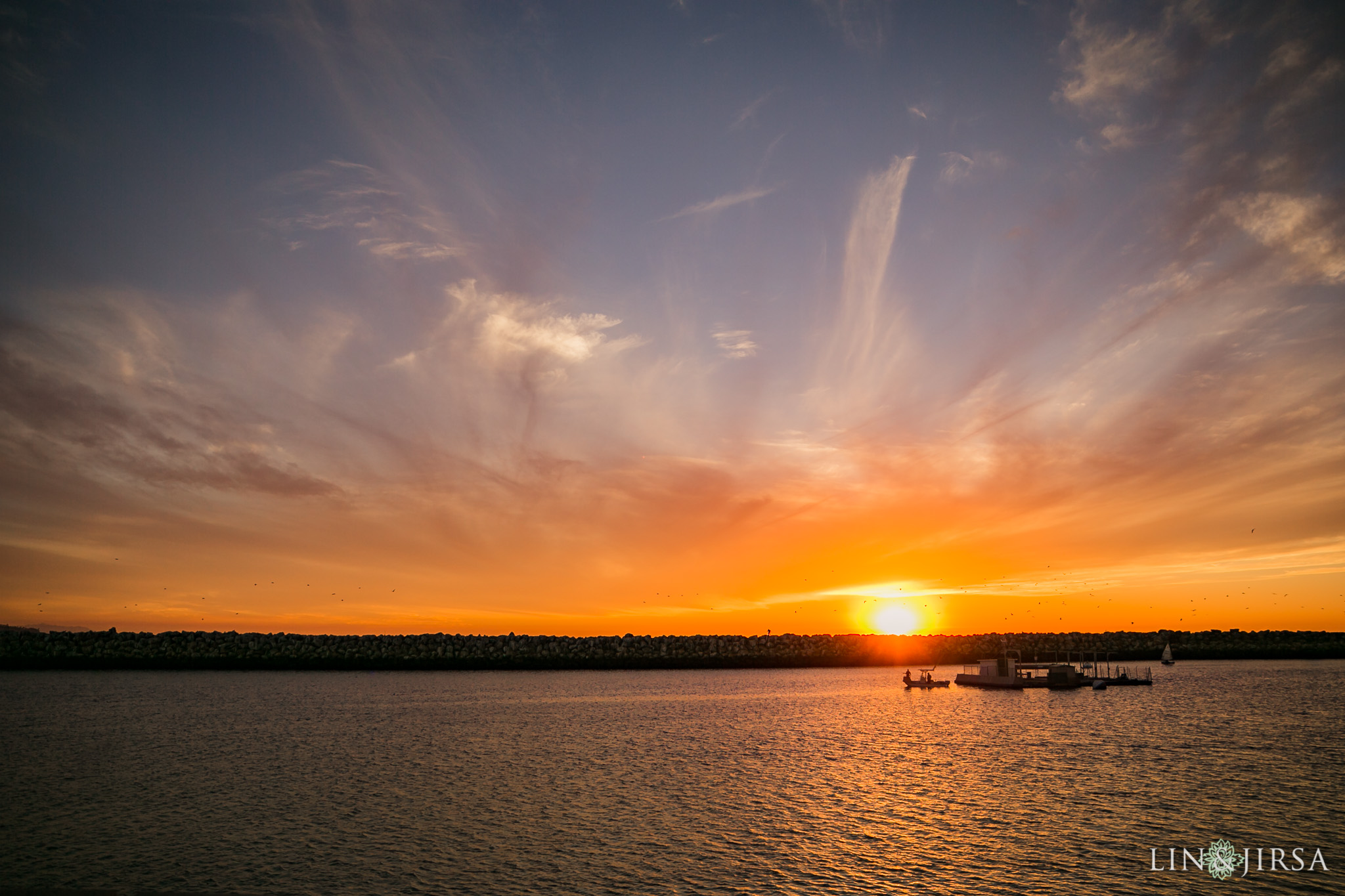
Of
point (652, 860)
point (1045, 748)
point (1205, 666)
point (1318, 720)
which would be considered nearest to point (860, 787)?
point (652, 860)

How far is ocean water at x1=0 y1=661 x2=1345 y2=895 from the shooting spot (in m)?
22.9

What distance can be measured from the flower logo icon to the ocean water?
608 mm

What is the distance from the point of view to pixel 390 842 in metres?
26.4

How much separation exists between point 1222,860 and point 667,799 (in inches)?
787

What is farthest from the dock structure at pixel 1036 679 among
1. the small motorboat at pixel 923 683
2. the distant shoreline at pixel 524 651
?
the distant shoreline at pixel 524 651

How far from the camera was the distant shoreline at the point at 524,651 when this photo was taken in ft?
461

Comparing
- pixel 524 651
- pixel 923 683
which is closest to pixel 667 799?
pixel 923 683

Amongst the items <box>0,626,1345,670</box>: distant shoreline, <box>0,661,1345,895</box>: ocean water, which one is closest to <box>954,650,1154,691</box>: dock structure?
<box>0,661,1345,895</box>: ocean water

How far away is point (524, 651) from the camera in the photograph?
153000 mm

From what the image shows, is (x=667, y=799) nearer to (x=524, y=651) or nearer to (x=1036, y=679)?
(x=1036, y=679)

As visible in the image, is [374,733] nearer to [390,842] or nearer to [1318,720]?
[390,842]

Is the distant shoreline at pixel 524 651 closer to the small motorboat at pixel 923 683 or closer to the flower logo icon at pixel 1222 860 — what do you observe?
the small motorboat at pixel 923 683

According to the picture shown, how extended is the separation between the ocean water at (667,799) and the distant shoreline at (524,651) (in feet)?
246

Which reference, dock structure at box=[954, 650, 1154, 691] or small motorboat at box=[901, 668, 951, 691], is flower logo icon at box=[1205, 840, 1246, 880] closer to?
small motorboat at box=[901, 668, 951, 691]
